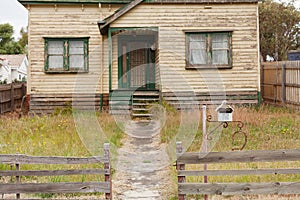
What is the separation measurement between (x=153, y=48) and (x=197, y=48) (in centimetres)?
230

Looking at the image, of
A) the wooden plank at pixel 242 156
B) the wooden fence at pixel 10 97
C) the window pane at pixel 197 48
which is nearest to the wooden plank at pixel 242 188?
the wooden plank at pixel 242 156

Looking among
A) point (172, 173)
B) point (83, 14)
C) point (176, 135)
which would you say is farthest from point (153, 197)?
point (83, 14)

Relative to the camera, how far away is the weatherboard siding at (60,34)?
17.7 metres

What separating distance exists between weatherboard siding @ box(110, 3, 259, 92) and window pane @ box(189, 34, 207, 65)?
0.37 meters

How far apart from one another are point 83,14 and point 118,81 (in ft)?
11.4

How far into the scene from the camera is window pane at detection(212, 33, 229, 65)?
1708 cm

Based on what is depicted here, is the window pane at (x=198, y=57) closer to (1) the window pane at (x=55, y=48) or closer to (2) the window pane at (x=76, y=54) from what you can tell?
(2) the window pane at (x=76, y=54)

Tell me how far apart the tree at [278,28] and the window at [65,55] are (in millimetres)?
24436

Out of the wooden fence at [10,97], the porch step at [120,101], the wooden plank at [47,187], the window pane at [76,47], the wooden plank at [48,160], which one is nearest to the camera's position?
the wooden plank at [47,187]

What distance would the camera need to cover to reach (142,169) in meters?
8.51

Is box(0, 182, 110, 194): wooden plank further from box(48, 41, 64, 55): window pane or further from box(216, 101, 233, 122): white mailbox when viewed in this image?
box(48, 41, 64, 55): window pane

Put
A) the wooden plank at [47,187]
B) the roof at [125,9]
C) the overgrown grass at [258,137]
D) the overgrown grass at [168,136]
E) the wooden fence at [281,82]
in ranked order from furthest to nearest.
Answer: the wooden fence at [281,82] < the roof at [125,9] < the overgrown grass at [168,136] < the overgrown grass at [258,137] < the wooden plank at [47,187]

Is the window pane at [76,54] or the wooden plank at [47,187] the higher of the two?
the window pane at [76,54]

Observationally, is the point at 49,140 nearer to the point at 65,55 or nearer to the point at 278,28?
the point at 65,55
